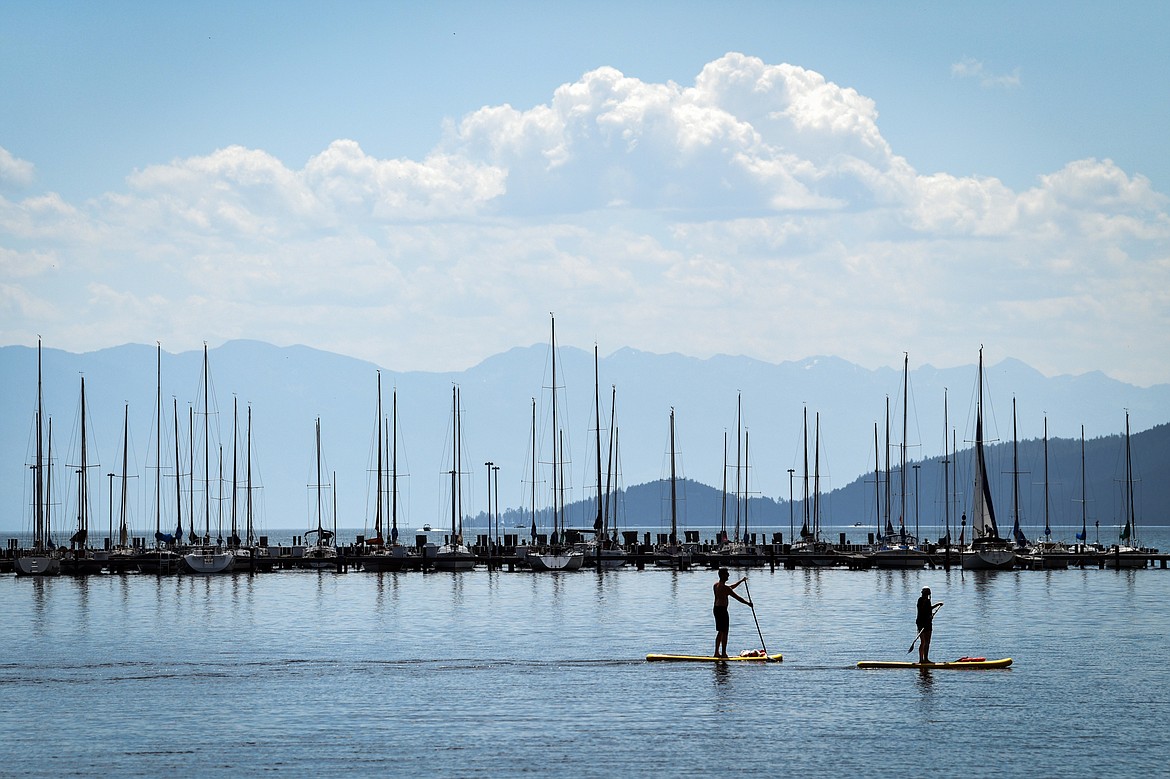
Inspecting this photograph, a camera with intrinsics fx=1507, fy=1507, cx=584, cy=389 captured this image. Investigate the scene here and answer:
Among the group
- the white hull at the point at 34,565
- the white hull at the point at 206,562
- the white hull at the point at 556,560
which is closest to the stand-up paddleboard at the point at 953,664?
the white hull at the point at 556,560

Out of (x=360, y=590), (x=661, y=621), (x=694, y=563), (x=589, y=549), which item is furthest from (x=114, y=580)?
(x=661, y=621)

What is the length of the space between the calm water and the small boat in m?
0.76

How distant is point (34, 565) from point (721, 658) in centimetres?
7323

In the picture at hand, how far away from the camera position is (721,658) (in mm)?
44000

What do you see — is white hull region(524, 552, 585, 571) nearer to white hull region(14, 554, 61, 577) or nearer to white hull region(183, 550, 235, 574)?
white hull region(183, 550, 235, 574)

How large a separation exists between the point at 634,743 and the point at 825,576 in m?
74.0

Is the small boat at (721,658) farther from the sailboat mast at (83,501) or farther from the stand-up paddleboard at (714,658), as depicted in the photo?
the sailboat mast at (83,501)

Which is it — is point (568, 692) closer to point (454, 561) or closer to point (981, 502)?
point (454, 561)

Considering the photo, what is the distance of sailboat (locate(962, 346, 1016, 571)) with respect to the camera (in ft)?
345

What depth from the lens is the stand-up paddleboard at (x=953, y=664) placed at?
4216 cm

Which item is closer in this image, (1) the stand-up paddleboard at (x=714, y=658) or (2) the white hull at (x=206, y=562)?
(1) the stand-up paddleboard at (x=714, y=658)

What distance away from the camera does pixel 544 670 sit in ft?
143

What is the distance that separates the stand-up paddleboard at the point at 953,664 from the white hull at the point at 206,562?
232 ft

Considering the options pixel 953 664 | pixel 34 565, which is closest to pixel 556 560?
pixel 34 565
